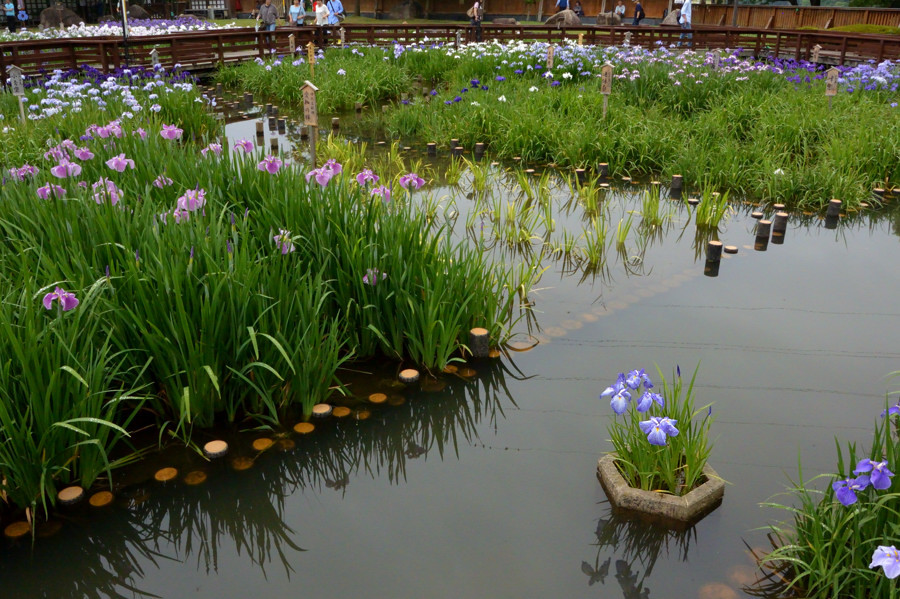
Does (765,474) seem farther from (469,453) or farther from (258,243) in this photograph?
(258,243)

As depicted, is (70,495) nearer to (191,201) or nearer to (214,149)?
(191,201)

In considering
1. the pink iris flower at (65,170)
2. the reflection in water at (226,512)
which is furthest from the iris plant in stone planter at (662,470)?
the pink iris flower at (65,170)

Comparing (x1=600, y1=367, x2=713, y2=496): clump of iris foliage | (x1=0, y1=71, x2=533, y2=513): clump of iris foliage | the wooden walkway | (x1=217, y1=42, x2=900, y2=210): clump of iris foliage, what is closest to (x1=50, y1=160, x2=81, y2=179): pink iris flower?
(x1=0, y1=71, x2=533, y2=513): clump of iris foliage

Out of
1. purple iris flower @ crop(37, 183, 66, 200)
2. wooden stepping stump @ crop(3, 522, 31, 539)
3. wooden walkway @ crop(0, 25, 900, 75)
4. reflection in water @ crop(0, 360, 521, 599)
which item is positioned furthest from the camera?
wooden walkway @ crop(0, 25, 900, 75)

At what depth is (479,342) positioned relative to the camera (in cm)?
383

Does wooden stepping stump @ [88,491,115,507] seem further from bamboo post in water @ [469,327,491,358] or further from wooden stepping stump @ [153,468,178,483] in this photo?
bamboo post in water @ [469,327,491,358]

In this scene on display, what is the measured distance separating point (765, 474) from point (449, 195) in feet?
15.1

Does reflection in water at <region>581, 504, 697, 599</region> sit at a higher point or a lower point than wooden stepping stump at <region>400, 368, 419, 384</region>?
lower

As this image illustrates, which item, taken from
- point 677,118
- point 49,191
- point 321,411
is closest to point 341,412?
point 321,411

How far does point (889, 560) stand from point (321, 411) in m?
2.28

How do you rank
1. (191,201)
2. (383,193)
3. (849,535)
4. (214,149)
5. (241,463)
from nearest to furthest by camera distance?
(849,535)
(241,463)
(191,201)
(383,193)
(214,149)

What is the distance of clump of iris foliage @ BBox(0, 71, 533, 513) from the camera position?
2.61 metres

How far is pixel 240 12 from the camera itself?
44906mm

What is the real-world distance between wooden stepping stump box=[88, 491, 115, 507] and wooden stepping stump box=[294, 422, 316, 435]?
0.79 m
